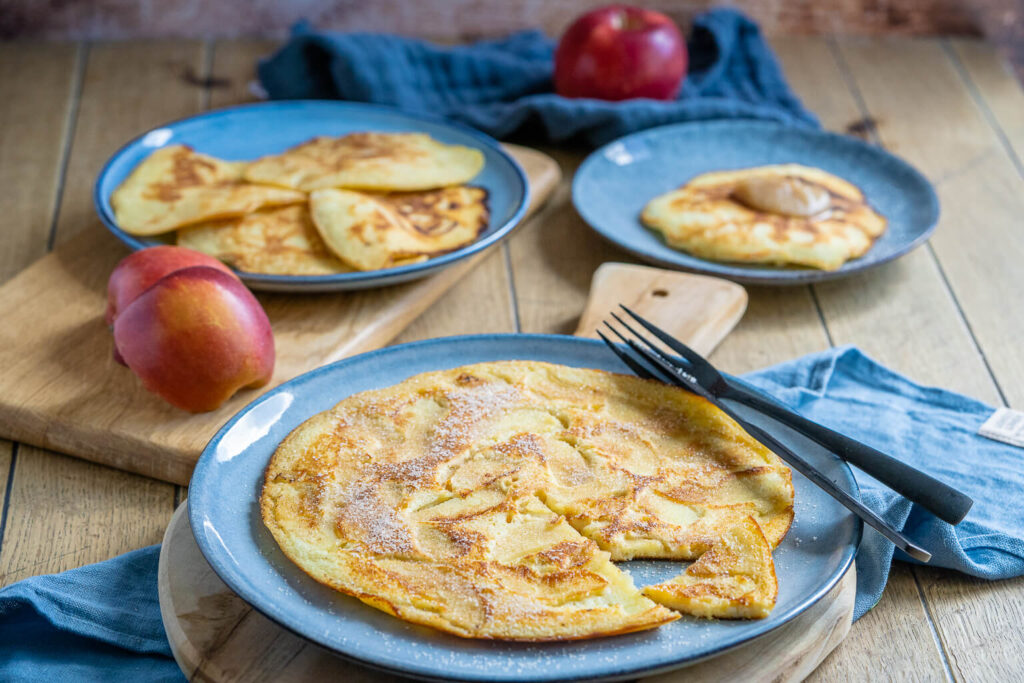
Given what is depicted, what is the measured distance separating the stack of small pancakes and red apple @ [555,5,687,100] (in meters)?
0.52

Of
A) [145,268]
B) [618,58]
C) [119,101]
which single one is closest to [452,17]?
[618,58]

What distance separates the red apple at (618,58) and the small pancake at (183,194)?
0.91m

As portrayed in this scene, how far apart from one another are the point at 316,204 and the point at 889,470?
117cm

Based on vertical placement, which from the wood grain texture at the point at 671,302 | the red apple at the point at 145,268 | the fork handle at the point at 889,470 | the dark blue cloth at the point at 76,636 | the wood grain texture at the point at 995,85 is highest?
the fork handle at the point at 889,470

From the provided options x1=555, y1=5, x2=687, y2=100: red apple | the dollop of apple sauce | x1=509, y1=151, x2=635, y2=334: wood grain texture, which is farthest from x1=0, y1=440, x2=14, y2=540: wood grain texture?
x1=555, y1=5, x2=687, y2=100: red apple

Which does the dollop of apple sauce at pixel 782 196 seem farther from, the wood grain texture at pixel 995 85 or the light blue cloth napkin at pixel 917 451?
the wood grain texture at pixel 995 85

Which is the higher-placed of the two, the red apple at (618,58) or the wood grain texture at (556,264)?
the red apple at (618,58)

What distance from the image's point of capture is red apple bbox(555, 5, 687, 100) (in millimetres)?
2645

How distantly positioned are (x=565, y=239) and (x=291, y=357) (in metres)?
0.75

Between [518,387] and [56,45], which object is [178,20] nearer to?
[56,45]

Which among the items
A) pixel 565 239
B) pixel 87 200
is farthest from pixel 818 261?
pixel 87 200

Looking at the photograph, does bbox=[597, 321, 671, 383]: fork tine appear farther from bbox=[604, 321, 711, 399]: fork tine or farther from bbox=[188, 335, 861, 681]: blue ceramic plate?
bbox=[188, 335, 861, 681]: blue ceramic plate

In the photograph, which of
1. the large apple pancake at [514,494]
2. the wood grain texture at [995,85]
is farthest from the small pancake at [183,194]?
the wood grain texture at [995,85]

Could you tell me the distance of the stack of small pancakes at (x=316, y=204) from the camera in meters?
1.90
